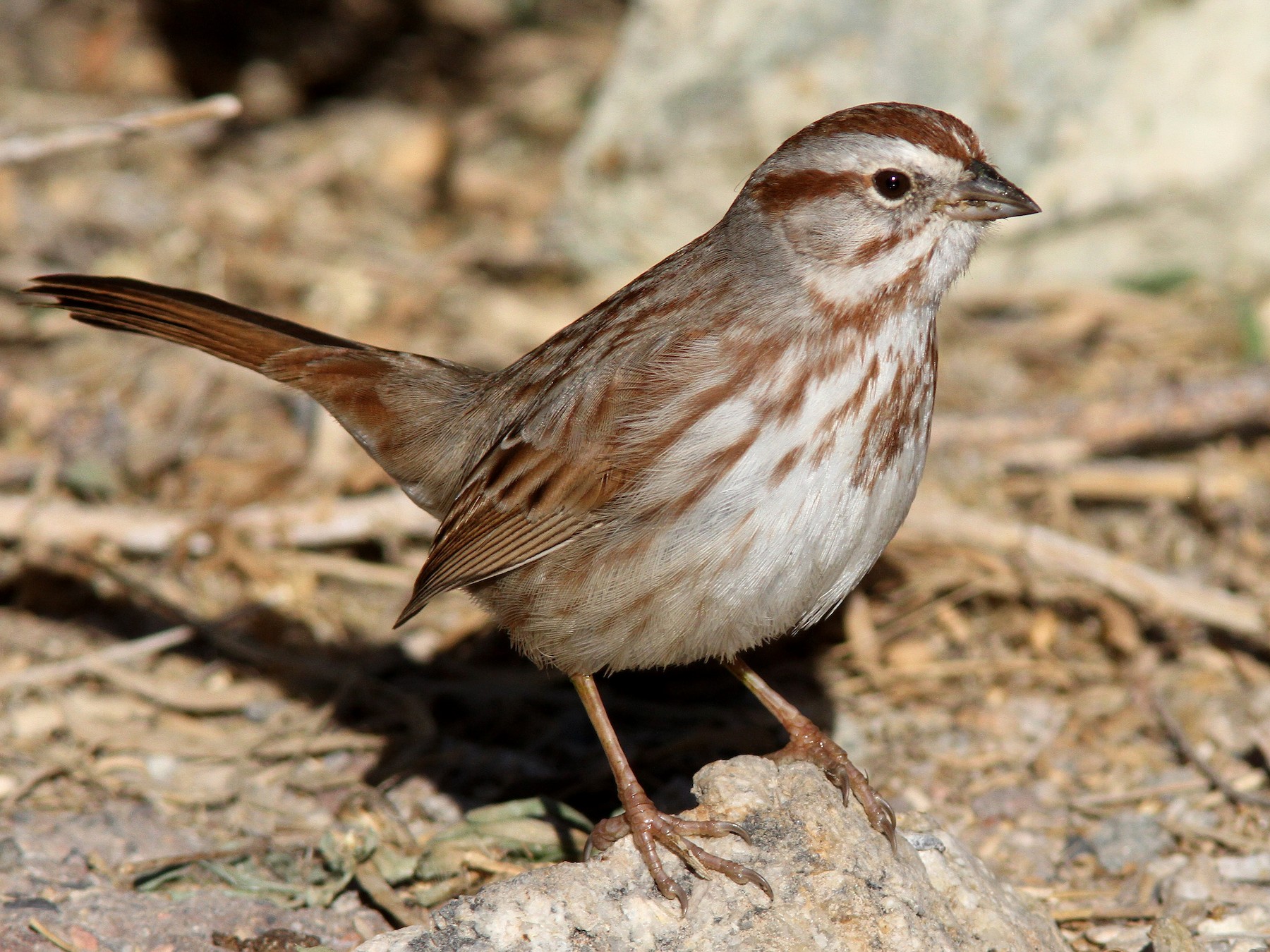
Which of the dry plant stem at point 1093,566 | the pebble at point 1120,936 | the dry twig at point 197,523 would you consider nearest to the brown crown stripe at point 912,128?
the dry plant stem at point 1093,566

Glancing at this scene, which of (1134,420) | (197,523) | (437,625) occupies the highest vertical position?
(1134,420)

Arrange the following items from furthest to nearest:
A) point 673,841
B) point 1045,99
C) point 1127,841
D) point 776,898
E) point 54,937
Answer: point 1045,99 < point 1127,841 < point 54,937 < point 673,841 < point 776,898

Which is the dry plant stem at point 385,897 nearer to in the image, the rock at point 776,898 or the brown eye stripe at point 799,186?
the rock at point 776,898

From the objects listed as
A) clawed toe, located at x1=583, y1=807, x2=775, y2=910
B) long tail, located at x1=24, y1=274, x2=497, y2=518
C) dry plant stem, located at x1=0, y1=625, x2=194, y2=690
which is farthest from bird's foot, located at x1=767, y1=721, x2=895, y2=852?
dry plant stem, located at x1=0, y1=625, x2=194, y2=690

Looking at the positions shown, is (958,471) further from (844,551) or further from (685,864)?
(685,864)

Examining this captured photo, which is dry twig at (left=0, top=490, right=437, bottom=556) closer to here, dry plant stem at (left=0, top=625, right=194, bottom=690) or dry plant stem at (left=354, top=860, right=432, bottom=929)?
dry plant stem at (left=0, top=625, right=194, bottom=690)

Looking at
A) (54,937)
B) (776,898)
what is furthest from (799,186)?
(54,937)

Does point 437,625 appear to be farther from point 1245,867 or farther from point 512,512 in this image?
point 1245,867
